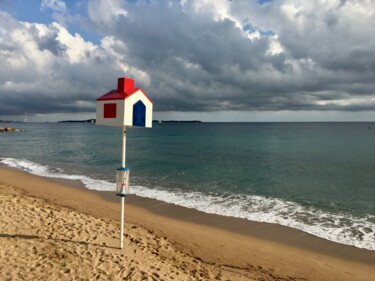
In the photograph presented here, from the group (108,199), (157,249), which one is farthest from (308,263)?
(108,199)

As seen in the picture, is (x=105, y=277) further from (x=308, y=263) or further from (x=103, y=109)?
(x=308, y=263)

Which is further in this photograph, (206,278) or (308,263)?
(308,263)

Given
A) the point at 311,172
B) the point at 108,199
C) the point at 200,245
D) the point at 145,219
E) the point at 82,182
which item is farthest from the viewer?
the point at 311,172

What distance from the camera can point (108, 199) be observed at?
16.1 meters

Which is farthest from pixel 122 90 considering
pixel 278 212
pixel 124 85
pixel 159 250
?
pixel 278 212

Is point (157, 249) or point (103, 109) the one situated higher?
point (103, 109)

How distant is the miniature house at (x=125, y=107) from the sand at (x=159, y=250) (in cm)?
333

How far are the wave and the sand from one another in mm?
913

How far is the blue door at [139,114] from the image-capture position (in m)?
6.93

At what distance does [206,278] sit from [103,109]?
4.76 meters

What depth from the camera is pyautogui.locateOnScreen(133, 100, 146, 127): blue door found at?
6.93m

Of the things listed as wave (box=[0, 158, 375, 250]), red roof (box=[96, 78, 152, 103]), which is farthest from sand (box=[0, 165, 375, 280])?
red roof (box=[96, 78, 152, 103])

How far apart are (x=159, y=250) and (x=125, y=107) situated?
4.34 m

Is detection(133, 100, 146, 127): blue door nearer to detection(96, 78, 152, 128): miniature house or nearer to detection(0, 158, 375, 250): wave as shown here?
detection(96, 78, 152, 128): miniature house
